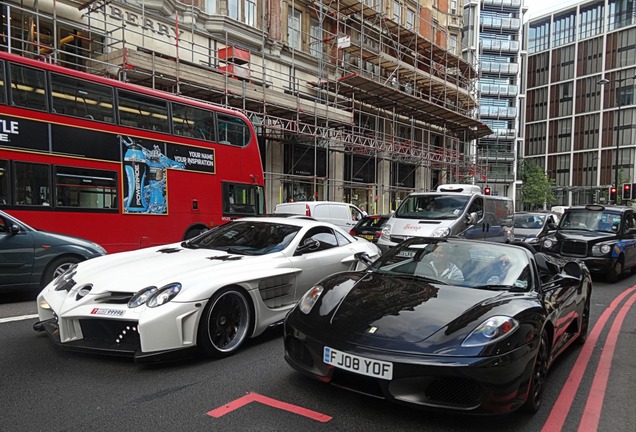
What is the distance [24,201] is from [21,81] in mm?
2176

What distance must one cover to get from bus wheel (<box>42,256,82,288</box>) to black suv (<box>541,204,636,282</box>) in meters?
9.75

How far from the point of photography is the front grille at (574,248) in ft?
33.0

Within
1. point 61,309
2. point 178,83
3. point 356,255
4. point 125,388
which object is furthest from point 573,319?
point 178,83

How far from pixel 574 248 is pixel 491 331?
8476 mm

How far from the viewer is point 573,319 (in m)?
4.64

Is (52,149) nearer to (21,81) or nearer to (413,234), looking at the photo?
(21,81)

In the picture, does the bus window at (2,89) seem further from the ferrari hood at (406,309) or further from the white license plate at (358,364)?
the white license plate at (358,364)

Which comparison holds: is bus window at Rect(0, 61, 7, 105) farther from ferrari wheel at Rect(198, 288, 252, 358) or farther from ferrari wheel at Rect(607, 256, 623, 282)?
ferrari wheel at Rect(607, 256, 623, 282)

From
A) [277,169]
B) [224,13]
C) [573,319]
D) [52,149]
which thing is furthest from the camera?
[277,169]

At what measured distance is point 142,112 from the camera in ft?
33.7

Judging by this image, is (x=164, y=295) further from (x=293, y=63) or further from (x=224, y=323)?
(x=293, y=63)

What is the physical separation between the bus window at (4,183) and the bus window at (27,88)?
1.13 m

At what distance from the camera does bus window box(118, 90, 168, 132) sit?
9922mm

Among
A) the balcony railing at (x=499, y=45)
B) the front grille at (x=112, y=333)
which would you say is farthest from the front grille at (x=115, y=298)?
the balcony railing at (x=499, y=45)
